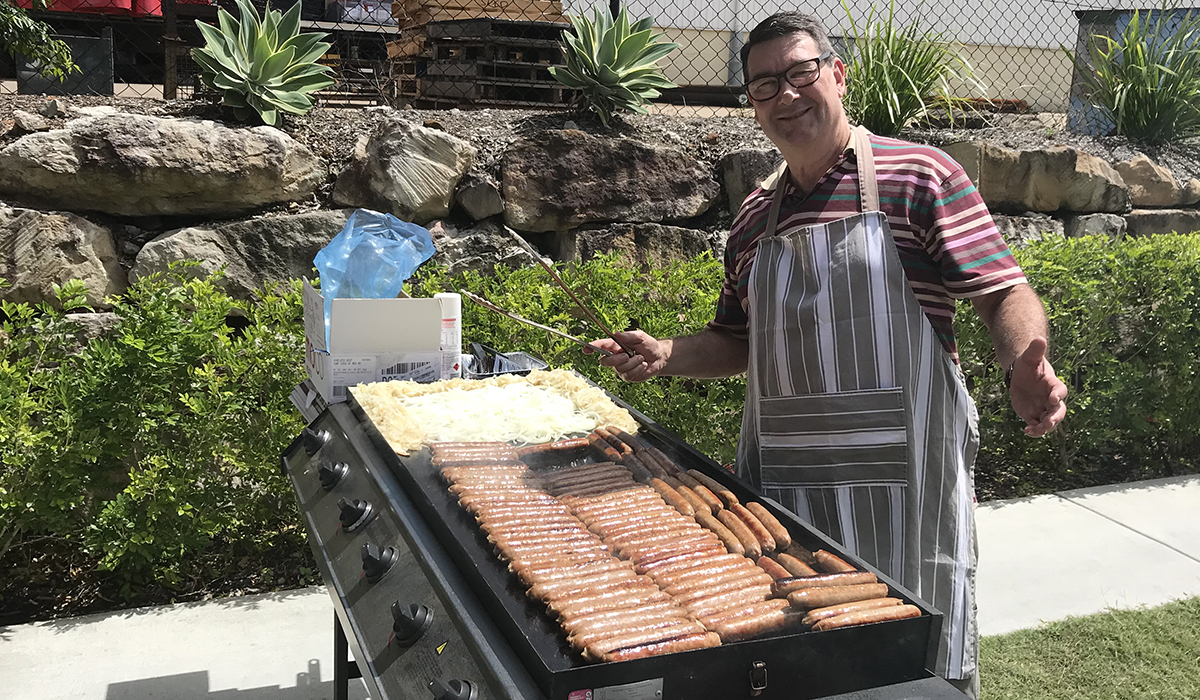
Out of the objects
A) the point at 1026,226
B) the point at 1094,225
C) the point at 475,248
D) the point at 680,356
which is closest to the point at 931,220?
the point at 680,356

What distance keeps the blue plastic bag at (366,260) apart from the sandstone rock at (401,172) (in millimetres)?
2600

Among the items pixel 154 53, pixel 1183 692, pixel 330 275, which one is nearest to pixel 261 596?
pixel 330 275

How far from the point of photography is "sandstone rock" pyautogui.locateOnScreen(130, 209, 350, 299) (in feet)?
16.5

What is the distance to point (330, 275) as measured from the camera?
2738mm

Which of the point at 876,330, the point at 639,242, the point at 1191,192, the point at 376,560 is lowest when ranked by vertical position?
the point at 376,560

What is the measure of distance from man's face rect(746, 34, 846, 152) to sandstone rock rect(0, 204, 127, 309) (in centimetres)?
394

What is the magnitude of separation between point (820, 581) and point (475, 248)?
4.30 metres

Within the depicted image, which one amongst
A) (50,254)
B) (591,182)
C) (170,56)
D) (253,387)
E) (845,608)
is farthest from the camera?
(170,56)

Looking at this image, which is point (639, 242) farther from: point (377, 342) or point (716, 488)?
point (716, 488)

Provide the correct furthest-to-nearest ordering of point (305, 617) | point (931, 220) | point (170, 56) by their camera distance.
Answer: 1. point (170, 56)
2. point (305, 617)
3. point (931, 220)

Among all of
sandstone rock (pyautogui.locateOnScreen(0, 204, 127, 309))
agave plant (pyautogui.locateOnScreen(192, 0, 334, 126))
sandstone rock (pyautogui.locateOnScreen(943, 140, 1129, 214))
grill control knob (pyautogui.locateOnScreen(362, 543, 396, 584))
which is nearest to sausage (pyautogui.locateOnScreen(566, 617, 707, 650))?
grill control knob (pyautogui.locateOnScreen(362, 543, 396, 584))

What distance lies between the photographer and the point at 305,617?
12.5ft

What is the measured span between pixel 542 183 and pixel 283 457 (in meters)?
3.24

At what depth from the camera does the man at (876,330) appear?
7.14ft
